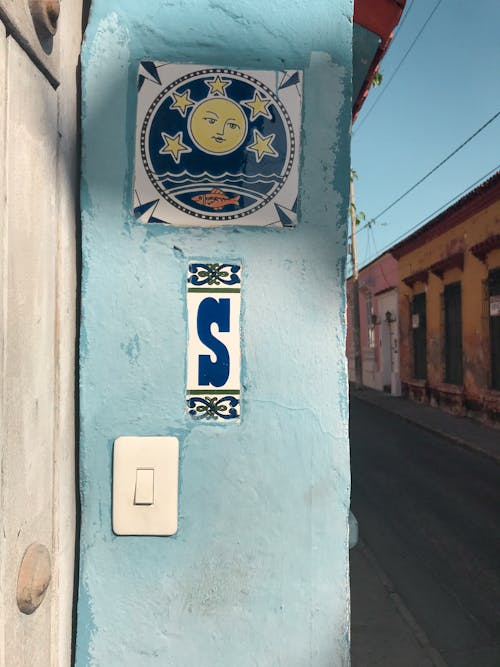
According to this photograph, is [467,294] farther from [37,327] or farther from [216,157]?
[37,327]

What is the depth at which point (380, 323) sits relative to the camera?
22.1m

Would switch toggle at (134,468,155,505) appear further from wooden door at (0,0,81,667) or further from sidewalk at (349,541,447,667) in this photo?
sidewalk at (349,541,447,667)

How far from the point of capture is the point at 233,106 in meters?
1.45

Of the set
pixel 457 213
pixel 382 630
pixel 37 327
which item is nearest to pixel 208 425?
pixel 37 327

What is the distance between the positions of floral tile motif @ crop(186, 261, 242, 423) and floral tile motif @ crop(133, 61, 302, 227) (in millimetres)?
141

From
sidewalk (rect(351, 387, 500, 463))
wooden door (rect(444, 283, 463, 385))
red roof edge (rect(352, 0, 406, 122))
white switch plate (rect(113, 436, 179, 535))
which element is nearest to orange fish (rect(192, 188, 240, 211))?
white switch plate (rect(113, 436, 179, 535))

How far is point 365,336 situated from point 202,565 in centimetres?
2442

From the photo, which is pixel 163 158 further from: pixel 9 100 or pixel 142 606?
pixel 142 606

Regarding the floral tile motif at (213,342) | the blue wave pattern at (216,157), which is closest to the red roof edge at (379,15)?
the blue wave pattern at (216,157)

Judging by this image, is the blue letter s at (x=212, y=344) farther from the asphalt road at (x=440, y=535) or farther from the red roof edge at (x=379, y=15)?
the asphalt road at (x=440, y=535)

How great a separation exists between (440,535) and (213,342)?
5.01 meters

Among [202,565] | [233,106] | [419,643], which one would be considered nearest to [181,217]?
[233,106]

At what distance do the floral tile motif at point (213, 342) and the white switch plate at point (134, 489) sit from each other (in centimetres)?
14

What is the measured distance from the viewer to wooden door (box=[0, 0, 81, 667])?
1140 mm
